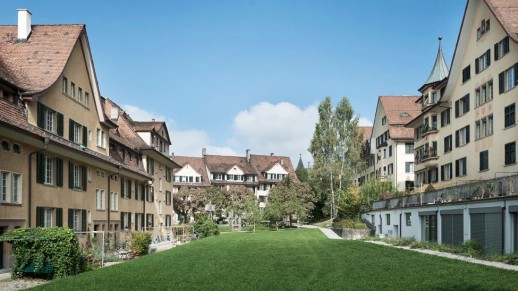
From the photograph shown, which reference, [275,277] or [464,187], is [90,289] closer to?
[275,277]

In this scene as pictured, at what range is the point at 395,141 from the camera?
71125 mm

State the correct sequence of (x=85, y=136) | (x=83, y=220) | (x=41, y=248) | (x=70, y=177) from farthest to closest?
(x=85, y=136), (x=83, y=220), (x=70, y=177), (x=41, y=248)

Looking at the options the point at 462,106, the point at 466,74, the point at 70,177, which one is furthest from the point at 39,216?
the point at 462,106

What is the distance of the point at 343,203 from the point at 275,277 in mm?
49795

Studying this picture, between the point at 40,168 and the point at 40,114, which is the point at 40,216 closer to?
the point at 40,168

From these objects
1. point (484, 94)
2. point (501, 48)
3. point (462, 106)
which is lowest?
point (462, 106)

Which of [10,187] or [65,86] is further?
[65,86]

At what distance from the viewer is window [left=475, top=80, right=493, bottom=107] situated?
127ft

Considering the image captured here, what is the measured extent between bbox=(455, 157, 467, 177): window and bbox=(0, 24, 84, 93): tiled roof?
2960 cm

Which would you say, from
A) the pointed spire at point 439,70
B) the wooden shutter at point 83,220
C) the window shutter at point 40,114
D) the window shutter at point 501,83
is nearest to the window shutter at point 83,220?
the wooden shutter at point 83,220

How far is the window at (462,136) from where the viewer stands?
43.4 metres

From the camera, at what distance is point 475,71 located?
136 ft

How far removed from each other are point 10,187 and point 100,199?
526 inches

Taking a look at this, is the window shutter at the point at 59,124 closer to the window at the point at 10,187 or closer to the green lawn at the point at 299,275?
the window at the point at 10,187
